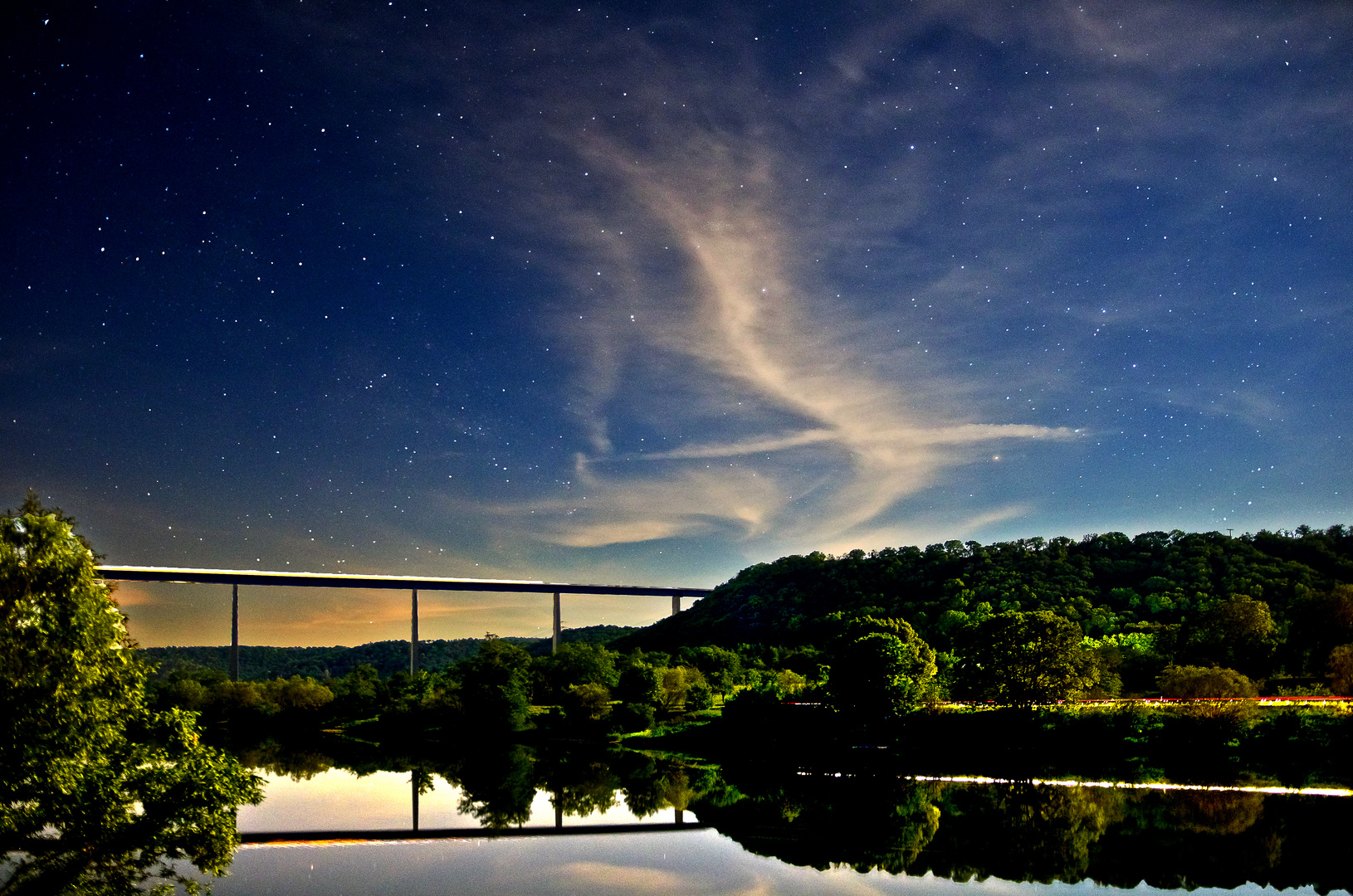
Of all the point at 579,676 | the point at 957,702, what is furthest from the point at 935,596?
the point at 957,702

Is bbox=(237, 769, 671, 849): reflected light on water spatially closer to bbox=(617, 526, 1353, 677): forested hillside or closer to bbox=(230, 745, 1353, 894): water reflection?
bbox=(230, 745, 1353, 894): water reflection

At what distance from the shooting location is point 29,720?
18.8m

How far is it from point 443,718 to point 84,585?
4603 cm

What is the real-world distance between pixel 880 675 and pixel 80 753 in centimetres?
3085

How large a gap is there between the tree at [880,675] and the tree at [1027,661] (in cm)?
227

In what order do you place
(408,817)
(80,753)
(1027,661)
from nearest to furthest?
(80,753) < (408,817) < (1027,661)

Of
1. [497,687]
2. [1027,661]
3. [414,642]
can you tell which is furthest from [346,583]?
[1027,661]

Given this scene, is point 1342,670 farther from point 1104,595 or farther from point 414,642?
point 414,642

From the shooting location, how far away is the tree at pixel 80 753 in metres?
18.8

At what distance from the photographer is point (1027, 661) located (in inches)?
1484

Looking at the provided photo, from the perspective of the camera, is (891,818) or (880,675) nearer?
(891,818)

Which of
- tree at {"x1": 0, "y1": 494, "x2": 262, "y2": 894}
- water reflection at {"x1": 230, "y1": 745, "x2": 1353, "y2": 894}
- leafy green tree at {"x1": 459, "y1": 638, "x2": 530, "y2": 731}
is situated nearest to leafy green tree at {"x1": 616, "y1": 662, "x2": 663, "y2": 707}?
leafy green tree at {"x1": 459, "y1": 638, "x2": 530, "y2": 731}

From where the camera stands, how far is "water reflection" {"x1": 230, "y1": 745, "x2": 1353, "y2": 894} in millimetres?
18938

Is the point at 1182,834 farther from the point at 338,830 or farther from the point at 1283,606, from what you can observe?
the point at 1283,606
